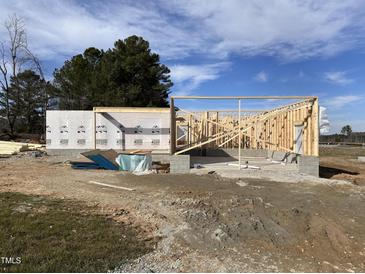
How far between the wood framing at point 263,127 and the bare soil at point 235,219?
2943mm

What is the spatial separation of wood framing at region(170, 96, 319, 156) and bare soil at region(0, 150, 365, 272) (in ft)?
9.66

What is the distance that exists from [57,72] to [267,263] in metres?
34.2

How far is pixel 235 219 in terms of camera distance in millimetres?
5961

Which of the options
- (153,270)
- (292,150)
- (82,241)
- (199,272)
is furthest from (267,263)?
(292,150)

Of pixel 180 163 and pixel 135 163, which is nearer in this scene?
pixel 180 163

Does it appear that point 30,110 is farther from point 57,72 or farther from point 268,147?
point 268,147

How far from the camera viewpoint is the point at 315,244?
5133mm

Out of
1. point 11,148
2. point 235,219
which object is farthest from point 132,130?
point 235,219

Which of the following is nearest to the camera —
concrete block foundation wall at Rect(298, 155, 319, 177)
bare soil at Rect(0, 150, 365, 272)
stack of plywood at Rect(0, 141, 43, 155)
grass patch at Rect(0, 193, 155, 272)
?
grass patch at Rect(0, 193, 155, 272)

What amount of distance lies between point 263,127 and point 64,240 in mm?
15052

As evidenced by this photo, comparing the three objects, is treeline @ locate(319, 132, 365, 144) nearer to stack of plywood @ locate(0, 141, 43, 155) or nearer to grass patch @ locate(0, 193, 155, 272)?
stack of plywood @ locate(0, 141, 43, 155)

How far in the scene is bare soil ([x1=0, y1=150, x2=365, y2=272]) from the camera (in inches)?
175

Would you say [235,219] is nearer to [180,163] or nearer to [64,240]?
[64,240]

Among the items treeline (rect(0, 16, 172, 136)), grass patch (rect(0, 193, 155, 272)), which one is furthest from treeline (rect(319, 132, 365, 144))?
grass patch (rect(0, 193, 155, 272))
